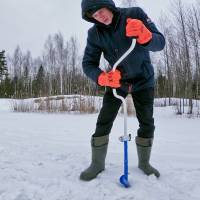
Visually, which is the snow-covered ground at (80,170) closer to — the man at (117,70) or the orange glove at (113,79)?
the man at (117,70)

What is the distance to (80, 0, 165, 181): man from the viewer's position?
2283mm

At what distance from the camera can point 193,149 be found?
11.1ft

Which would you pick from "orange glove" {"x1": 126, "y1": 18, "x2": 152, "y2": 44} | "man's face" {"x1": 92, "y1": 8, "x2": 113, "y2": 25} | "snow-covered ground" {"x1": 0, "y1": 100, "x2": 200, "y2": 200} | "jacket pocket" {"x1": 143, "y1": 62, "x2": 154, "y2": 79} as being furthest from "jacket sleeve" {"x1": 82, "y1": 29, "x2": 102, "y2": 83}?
"snow-covered ground" {"x1": 0, "y1": 100, "x2": 200, "y2": 200}

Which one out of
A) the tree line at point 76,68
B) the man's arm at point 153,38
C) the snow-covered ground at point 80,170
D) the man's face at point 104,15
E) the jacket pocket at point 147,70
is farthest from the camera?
the tree line at point 76,68

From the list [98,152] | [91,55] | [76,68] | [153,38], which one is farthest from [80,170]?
[76,68]

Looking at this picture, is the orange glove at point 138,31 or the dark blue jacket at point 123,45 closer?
the orange glove at point 138,31

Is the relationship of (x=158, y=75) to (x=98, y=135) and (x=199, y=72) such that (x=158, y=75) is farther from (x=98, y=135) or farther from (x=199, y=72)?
(x=98, y=135)

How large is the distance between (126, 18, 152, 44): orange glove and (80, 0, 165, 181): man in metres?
0.13

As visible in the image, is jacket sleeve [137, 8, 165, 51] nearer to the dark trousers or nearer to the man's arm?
the man's arm

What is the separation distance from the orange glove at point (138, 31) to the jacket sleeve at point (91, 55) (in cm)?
46

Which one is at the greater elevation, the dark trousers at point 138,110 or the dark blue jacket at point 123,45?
the dark blue jacket at point 123,45

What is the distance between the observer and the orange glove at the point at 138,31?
204 cm

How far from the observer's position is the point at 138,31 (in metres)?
2.05

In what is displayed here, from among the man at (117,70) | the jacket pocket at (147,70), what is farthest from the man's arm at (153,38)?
the jacket pocket at (147,70)
